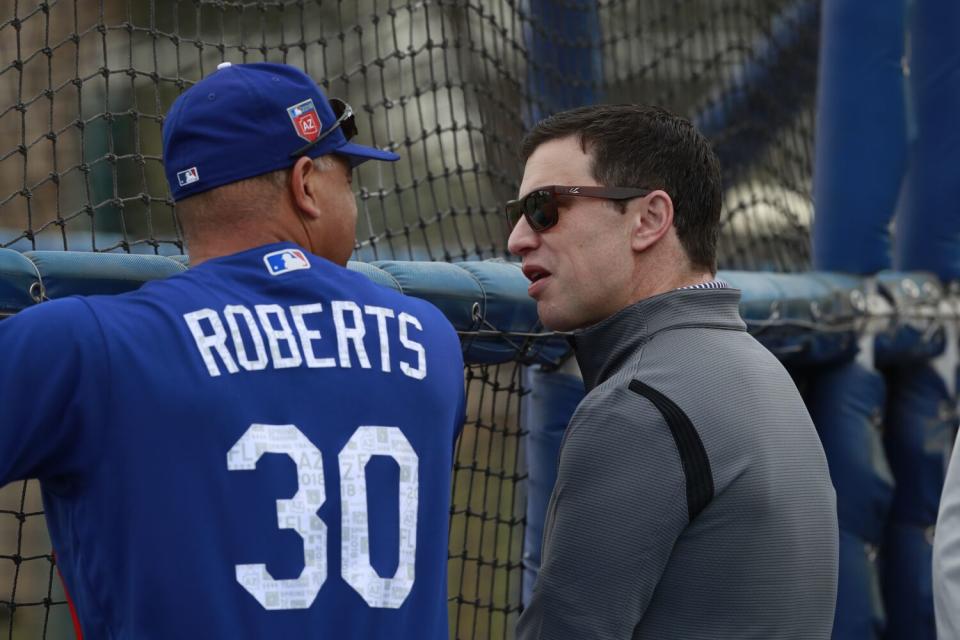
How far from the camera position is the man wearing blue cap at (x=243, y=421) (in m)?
1.40

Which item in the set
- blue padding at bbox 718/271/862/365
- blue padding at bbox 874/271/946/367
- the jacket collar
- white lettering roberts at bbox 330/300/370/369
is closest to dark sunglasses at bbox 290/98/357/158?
white lettering roberts at bbox 330/300/370/369

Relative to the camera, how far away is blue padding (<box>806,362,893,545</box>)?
11.7ft

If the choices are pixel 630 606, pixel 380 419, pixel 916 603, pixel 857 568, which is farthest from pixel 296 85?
pixel 916 603

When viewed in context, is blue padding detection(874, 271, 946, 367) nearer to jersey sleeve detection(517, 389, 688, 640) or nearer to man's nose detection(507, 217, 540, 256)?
man's nose detection(507, 217, 540, 256)

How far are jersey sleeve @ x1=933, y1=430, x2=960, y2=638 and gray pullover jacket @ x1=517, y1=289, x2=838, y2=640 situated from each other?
12.9 inches

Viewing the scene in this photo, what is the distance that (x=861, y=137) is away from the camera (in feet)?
12.7

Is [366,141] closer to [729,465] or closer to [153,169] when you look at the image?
[153,169]

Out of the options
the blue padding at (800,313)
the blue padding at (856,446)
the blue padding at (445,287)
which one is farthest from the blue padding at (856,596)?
the blue padding at (445,287)

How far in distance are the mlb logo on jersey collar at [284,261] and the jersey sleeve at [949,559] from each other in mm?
1029

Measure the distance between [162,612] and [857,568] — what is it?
8.61ft

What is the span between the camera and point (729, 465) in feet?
5.18

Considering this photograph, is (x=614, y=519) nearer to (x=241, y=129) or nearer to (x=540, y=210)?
(x=540, y=210)

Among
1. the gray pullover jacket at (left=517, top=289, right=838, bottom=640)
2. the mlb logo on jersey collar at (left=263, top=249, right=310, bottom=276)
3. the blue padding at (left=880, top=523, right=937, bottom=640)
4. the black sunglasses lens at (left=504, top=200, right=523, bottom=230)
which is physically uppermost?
the black sunglasses lens at (left=504, top=200, right=523, bottom=230)

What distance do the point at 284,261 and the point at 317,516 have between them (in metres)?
0.33
